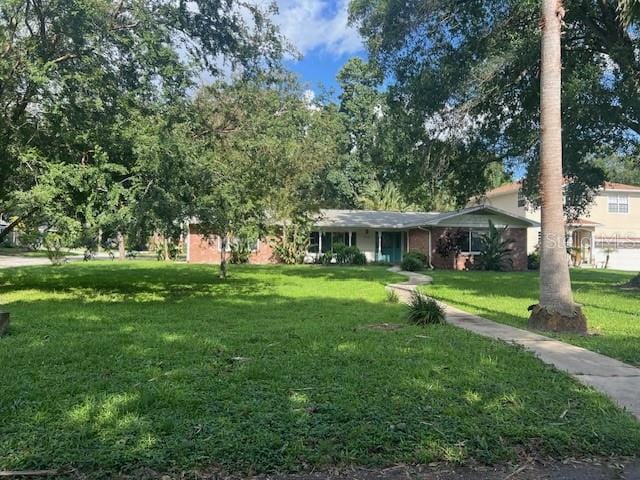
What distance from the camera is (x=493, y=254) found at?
2764cm

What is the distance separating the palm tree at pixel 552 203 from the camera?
8805 mm

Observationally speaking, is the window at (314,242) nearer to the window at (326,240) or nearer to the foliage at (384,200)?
the window at (326,240)

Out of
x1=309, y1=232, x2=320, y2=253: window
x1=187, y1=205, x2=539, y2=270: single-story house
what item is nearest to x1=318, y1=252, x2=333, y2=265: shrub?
x1=187, y1=205, x2=539, y2=270: single-story house

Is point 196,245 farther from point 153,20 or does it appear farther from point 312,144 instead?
point 153,20

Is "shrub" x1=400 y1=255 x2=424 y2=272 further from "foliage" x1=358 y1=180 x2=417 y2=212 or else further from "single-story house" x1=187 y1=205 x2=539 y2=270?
"foliage" x1=358 y1=180 x2=417 y2=212

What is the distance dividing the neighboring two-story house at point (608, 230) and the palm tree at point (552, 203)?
2781 centimetres

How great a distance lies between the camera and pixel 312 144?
31469mm

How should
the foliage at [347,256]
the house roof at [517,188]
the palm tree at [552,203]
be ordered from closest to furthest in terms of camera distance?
the palm tree at [552,203]
the foliage at [347,256]
the house roof at [517,188]

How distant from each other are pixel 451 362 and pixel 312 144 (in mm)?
26486

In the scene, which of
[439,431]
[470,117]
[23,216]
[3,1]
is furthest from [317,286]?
[439,431]

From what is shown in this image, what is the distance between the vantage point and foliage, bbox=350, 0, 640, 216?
1467 centimetres

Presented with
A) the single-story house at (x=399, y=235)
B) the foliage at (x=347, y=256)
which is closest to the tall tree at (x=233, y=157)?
the foliage at (x=347, y=256)

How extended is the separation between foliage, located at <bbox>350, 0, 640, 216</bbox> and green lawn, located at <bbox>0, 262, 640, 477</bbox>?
9311 millimetres

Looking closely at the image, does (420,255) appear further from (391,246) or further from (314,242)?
(314,242)
